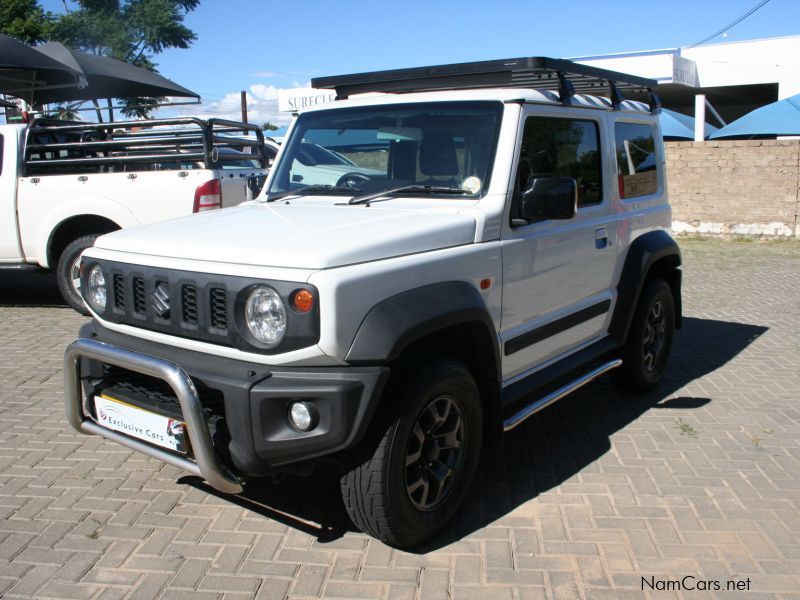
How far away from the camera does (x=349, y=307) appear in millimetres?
2805

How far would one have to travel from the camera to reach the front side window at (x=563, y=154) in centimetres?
388

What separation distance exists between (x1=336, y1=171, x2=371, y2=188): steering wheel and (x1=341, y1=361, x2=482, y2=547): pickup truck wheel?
1.36 metres

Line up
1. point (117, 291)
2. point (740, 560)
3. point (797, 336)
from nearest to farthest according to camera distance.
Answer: point (740, 560) → point (117, 291) → point (797, 336)

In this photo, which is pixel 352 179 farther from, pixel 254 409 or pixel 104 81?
pixel 104 81

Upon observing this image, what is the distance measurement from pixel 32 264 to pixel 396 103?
5503mm

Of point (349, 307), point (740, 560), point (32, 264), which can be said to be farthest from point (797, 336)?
point (32, 264)

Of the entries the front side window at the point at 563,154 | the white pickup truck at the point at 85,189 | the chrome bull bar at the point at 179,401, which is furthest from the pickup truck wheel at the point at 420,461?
the white pickup truck at the point at 85,189

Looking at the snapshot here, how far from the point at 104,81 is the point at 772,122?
13.7m

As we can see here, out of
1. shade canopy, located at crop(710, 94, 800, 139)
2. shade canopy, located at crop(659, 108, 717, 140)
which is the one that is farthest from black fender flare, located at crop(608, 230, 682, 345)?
shade canopy, located at crop(659, 108, 717, 140)

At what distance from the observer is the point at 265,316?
9.46ft

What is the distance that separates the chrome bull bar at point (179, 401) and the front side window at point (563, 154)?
6.24 feet

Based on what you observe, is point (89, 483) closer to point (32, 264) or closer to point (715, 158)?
point (32, 264)

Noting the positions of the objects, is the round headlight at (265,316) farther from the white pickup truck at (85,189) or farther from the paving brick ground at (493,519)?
the white pickup truck at (85,189)

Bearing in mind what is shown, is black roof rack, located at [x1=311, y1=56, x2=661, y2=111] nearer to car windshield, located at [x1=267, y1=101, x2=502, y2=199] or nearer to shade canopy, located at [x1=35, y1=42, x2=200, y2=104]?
car windshield, located at [x1=267, y1=101, x2=502, y2=199]
